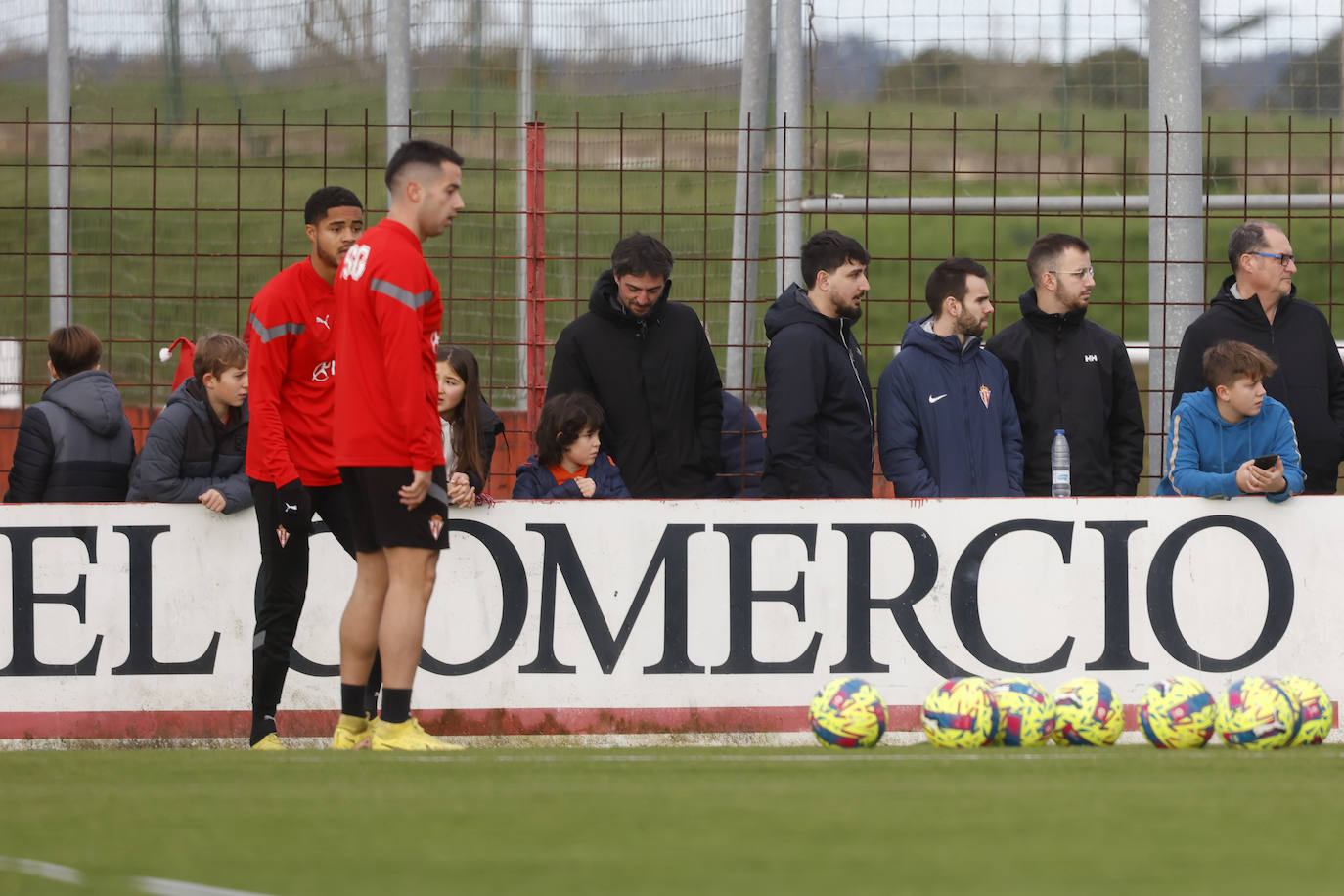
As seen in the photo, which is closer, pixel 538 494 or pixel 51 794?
pixel 51 794

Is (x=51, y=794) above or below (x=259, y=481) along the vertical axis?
below

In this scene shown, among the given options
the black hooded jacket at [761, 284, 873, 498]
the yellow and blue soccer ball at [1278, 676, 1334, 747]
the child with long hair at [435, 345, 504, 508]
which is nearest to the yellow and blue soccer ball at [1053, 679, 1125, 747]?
the yellow and blue soccer ball at [1278, 676, 1334, 747]

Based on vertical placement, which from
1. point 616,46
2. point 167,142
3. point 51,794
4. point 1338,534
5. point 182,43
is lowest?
point 51,794

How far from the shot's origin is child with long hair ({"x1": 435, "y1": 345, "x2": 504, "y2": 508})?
766 cm

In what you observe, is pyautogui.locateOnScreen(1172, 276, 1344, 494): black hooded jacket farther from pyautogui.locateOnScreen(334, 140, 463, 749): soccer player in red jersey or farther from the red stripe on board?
pyautogui.locateOnScreen(334, 140, 463, 749): soccer player in red jersey

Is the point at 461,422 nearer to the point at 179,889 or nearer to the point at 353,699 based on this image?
the point at 353,699

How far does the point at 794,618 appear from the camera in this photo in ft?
25.9

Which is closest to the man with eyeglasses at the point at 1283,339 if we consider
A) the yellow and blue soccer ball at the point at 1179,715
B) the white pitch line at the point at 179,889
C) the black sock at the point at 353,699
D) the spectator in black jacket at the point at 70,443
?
the yellow and blue soccer ball at the point at 1179,715

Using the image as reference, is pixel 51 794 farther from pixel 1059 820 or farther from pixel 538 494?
pixel 538 494

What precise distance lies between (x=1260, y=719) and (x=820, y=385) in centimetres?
239

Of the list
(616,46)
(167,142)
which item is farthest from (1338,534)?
(616,46)

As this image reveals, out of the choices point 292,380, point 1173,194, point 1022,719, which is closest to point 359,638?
point 292,380

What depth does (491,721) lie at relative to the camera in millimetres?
7852

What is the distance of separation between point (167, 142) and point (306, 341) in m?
6.07
